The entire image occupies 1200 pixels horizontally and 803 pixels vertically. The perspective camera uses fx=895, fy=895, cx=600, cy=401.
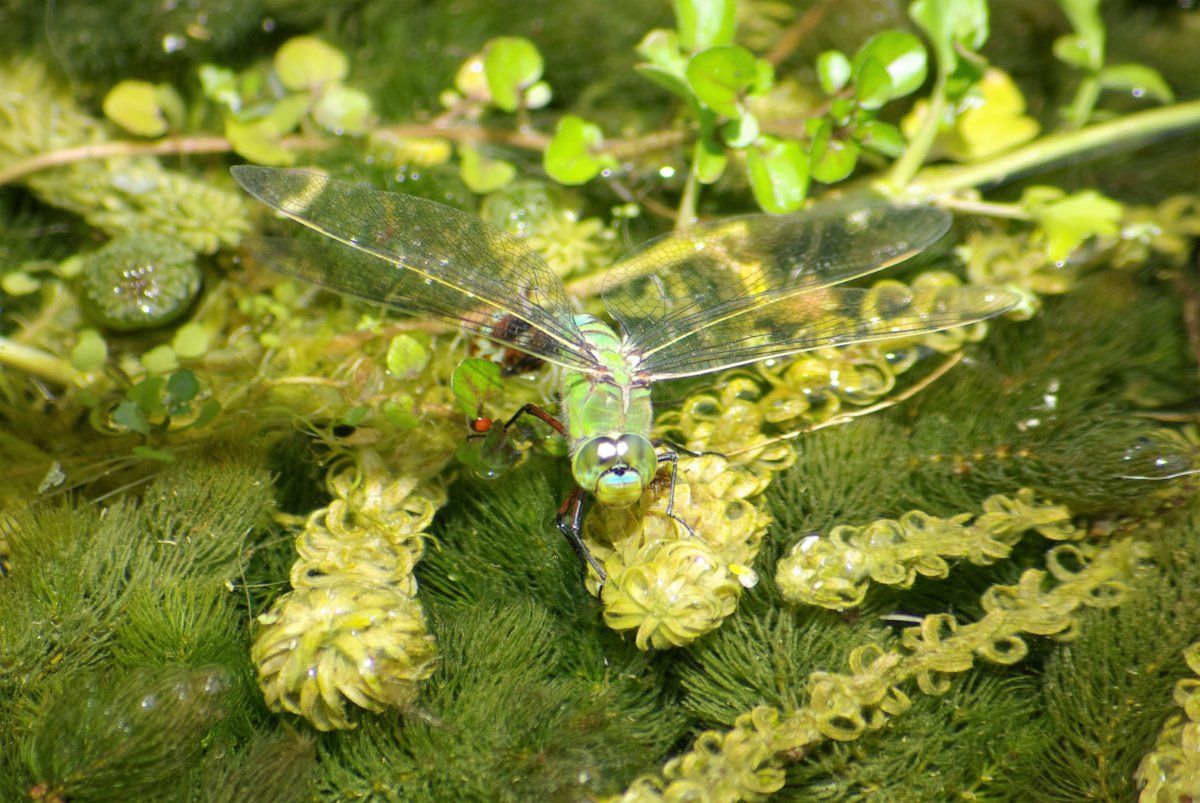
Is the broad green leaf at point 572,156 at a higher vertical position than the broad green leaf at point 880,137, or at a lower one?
lower

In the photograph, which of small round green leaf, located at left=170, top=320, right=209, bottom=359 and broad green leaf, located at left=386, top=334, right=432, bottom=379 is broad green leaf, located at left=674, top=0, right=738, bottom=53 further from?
small round green leaf, located at left=170, top=320, right=209, bottom=359

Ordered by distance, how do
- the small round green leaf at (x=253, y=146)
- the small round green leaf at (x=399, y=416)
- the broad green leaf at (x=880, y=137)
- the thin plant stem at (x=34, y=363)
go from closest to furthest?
the small round green leaf at (x=399, y=416), the thin plant stem at (x=34, y=363), the broad green leaf at (x=880, y=137), the small round green leaf at (x=253, y=146)

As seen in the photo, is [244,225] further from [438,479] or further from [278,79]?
[438,479]

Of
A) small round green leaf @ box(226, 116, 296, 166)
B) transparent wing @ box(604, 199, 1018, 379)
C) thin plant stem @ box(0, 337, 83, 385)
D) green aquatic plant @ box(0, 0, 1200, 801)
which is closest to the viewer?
green aquatic plant @ box(0, 0, 1200, 801)

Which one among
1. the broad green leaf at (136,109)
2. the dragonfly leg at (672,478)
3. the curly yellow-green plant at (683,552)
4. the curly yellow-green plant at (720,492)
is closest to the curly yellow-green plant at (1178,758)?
the curly yellow-green plant at (720,492)

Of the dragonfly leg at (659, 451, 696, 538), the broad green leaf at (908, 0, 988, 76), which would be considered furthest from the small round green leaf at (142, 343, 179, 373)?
the broad green leaf at (908, 0, 988, 76)

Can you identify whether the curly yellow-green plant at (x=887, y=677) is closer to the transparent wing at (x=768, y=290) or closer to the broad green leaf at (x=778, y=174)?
the transparent wing at (x=768, y=290)
